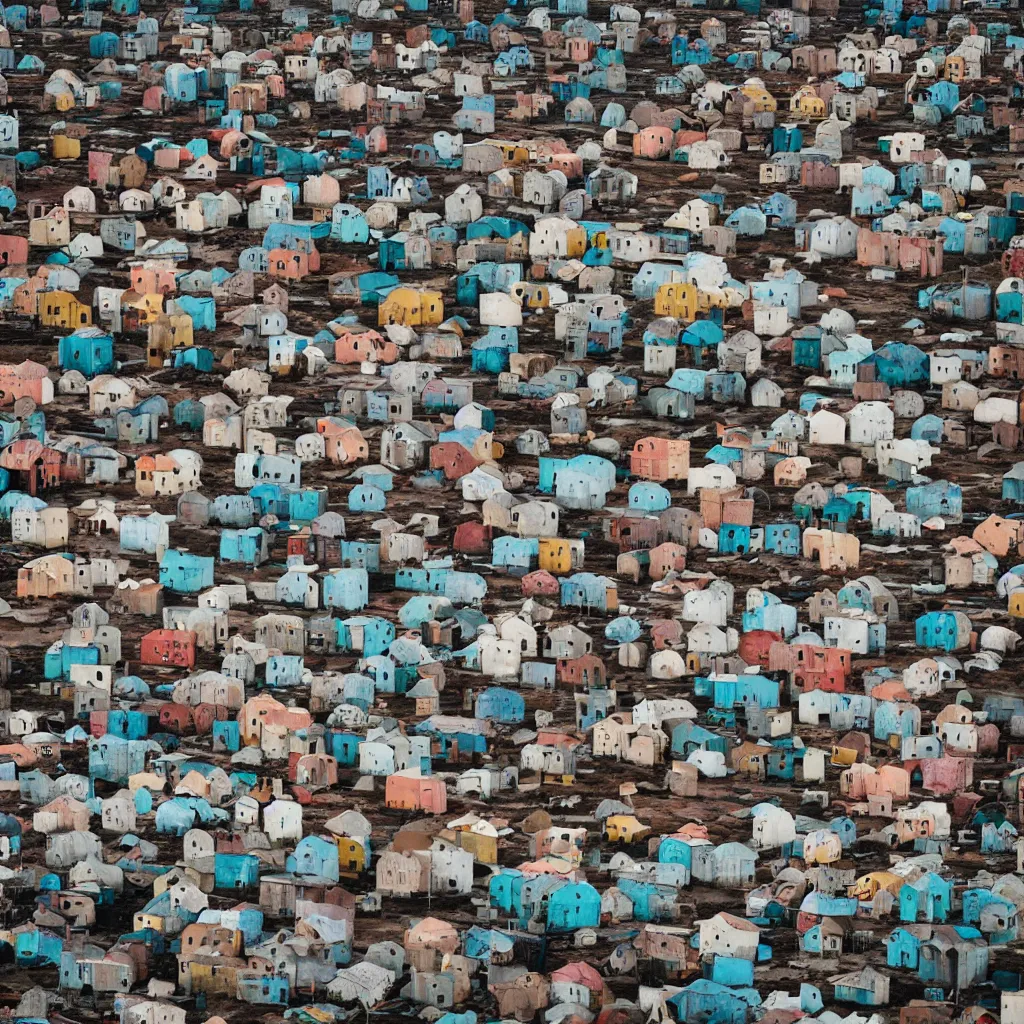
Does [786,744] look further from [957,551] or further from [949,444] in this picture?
[949,444]

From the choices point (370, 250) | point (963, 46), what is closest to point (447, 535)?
point (370, 250)

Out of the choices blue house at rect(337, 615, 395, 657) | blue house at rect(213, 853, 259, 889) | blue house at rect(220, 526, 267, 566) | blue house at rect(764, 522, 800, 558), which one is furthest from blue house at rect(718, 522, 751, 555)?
blue house at rect(213, 853, 259, 889)

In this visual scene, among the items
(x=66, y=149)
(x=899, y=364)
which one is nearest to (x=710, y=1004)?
(x=899, y=364)

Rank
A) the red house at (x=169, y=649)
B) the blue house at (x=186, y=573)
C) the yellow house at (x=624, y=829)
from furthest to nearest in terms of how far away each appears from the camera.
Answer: the blue house at (x=186, y=573) → the red house at (x=169, y=649) → the yellow house at (x=624, y=829)

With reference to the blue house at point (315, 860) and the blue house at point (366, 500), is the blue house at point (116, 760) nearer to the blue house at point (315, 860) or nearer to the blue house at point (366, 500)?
the blue house at point (315, 860)

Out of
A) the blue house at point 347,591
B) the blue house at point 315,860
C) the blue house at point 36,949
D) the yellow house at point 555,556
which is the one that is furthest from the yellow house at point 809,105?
the blue house at point 36,949

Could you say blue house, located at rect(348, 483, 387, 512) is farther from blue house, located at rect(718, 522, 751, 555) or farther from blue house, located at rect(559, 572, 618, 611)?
blue house, located at rect(718, 522, 751, 555)

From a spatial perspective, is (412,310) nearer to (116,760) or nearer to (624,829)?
(116,760)
